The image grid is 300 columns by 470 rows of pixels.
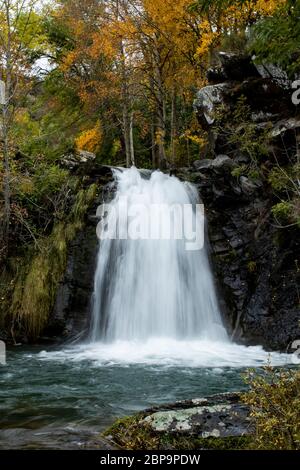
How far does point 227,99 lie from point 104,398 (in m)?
9.26

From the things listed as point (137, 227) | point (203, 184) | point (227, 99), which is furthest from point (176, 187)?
point (227, 99)

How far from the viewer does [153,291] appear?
1073cm

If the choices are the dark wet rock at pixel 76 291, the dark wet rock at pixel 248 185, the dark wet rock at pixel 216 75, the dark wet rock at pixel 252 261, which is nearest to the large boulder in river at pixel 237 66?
the dark wet rock at pixel 216 75

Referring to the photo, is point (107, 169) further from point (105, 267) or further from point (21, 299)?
point (21, 299)

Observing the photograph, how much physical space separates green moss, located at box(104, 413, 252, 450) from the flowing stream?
0.43 meters

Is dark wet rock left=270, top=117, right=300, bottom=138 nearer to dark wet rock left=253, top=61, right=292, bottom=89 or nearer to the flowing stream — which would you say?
dark wet rock left=253, top=61, right=292, bottom=89

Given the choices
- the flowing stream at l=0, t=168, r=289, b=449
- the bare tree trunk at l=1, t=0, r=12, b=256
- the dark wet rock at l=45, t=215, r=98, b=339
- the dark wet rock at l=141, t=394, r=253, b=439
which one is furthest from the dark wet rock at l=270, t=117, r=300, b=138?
the dark wet rock at l=141, t=394, r=253, b=439

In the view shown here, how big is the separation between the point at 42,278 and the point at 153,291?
2664mm

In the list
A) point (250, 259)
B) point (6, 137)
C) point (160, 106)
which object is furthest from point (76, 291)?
point (160, 106)

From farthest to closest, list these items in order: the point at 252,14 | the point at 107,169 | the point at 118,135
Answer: the point at 118,135, the point at 252,14, the point at 107,169

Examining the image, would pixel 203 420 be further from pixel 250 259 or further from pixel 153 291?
pixel 250 259

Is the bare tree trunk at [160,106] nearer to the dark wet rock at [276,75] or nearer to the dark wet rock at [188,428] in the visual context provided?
the dark wet rock at [276,75]

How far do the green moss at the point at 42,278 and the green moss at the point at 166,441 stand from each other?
7.30 meters
